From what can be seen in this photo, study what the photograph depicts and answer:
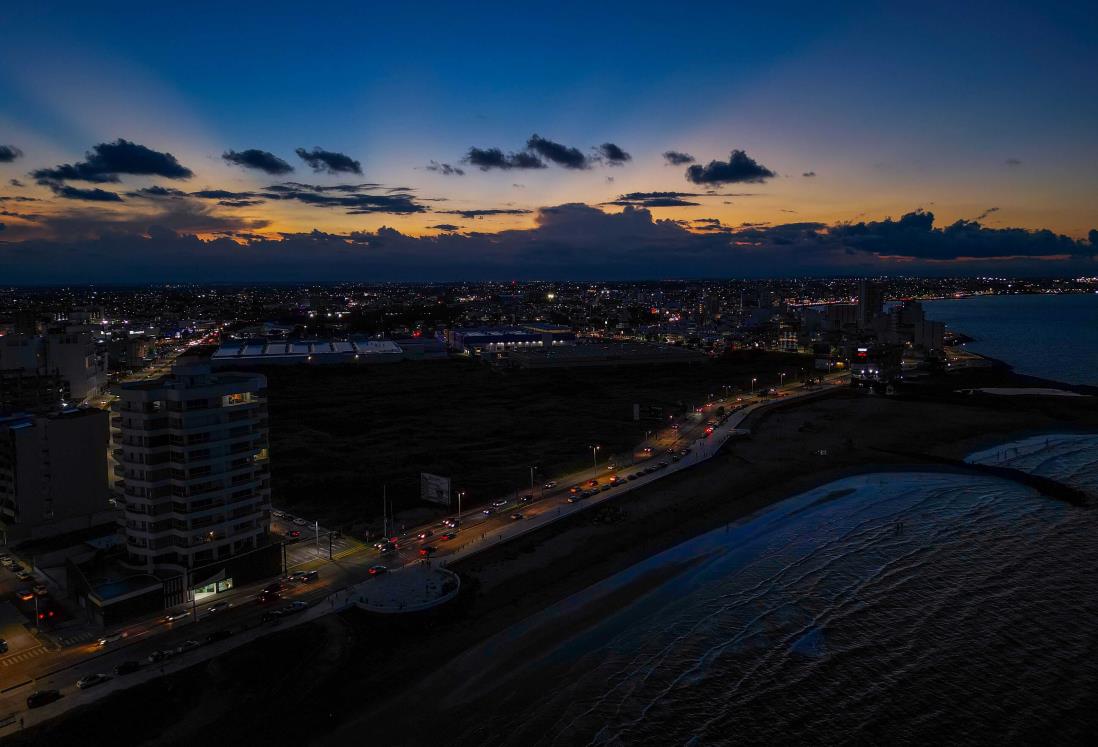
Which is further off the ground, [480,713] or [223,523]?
[223,523]

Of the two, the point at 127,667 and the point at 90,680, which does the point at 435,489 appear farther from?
the point at 90,680

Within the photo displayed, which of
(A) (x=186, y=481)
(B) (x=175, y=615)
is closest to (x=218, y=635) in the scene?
(B) (x=175, y=615)

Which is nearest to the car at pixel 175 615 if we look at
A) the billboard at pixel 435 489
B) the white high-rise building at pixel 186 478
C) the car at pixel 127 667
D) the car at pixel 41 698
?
the white high-rise building at pixel 186 478

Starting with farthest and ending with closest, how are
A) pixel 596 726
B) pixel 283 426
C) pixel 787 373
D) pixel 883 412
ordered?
1. pixel 787 373
2. pixel 883 412
3. pixel 283 426
4. pixel 596 726

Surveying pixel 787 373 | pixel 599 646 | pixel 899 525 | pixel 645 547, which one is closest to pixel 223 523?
pixel 599 646

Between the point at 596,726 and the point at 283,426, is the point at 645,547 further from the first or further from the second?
the point at 283,426

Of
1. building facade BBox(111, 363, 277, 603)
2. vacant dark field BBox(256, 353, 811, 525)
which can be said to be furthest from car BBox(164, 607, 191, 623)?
vacant dark field BBox(256, 353, 811, 525)
